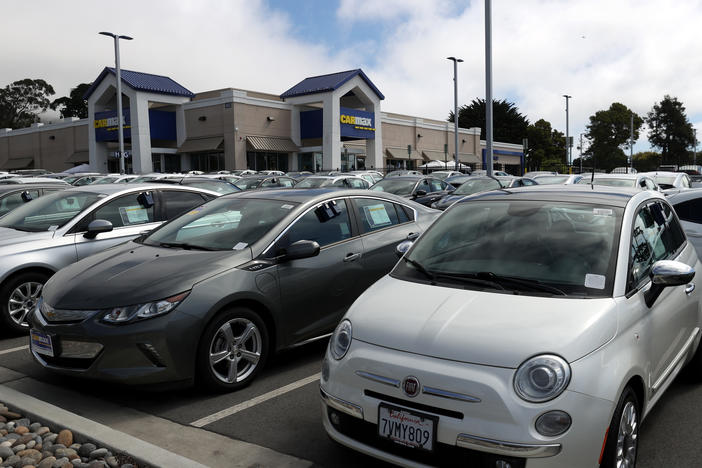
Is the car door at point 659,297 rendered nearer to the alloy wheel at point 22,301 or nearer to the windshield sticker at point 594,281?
the windshield sticker at point 594,281

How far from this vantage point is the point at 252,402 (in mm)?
4500

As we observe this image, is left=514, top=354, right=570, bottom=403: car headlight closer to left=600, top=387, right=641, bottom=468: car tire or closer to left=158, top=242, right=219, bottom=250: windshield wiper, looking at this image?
left=600, top=387, right=641, bottom=468: car tire

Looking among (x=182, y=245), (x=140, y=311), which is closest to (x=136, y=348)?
(x=140, y=311)

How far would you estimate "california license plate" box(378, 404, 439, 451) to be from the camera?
285 centimetres

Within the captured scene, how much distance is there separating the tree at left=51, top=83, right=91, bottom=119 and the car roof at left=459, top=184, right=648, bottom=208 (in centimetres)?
9521

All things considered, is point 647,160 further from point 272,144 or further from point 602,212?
point 602,212

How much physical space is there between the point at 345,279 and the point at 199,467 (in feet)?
8.03

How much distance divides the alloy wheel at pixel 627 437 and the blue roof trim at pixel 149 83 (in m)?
45.1

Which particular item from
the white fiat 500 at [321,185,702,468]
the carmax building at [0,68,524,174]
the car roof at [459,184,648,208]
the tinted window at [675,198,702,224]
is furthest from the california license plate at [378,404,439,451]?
the carmax building at [0,68,524,174]

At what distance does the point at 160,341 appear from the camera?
4230 mm

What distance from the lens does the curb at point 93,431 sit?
3.44 metres

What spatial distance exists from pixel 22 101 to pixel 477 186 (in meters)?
88.9

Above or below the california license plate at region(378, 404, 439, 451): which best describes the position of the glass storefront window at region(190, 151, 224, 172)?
above

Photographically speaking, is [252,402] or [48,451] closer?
[48,451]
